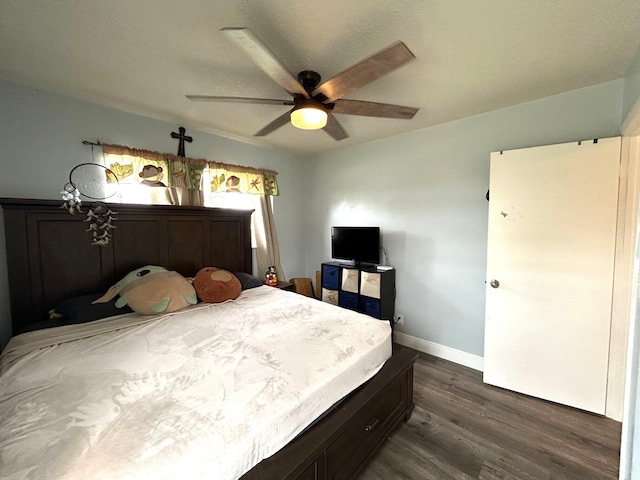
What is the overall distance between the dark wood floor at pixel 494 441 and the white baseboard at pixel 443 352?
Answer: 0.33m

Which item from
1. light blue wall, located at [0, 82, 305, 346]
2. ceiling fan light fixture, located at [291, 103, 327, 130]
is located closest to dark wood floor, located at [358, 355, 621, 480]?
ceiling fan light fixture, located at [291, 103, 327, 130]

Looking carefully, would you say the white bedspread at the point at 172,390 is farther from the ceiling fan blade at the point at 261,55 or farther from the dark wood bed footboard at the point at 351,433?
the ceiling fan blade at the point at 261,55

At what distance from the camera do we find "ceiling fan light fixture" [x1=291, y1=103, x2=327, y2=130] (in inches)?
64.2

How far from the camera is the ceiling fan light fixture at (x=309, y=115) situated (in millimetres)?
1632

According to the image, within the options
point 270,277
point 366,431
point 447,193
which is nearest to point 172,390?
point 366,431

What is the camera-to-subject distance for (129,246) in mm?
2352

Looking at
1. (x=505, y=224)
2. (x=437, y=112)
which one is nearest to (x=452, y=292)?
(x=505, y=224)

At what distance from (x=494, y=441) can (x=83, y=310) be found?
307 cm

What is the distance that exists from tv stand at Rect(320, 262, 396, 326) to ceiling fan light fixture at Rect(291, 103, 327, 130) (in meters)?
1.82

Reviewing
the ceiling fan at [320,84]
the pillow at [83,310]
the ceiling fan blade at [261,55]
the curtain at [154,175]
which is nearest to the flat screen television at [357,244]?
the ceiling fan at [320,84]

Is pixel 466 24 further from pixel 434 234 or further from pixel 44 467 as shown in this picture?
pixel 44 467

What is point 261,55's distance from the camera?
1252 mm

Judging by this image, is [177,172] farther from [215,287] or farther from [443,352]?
[443,352]

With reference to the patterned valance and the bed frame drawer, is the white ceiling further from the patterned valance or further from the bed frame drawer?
the bed frame drawer
